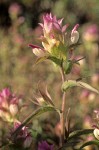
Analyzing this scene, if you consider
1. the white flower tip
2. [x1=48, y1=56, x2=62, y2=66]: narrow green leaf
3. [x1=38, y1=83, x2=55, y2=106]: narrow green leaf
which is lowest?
[x1=38, y1=83, x2=55, y2=106]: narrow green leaf

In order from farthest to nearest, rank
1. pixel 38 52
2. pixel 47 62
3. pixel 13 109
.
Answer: pixel 47 62, pixel 13 109, pixel 38 52

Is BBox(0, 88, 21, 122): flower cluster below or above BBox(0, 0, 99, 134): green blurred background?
below

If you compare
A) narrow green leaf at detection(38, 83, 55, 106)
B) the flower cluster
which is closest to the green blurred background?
the flower cluster

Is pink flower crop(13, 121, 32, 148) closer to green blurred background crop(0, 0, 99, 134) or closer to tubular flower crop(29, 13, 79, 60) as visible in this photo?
tubular flower crop(29, 13, 79, 60)

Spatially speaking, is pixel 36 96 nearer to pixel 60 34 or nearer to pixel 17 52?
pixel 60 34

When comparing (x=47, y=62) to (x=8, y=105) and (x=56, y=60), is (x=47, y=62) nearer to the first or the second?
(x=8, y=105)

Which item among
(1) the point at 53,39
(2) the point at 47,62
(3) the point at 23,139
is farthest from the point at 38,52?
(2) the point at 47,62
